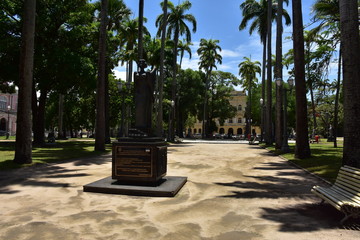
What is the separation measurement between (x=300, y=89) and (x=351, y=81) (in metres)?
5.95

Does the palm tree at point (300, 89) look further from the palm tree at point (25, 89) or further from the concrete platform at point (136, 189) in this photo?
the palm tree at point (25, 89)

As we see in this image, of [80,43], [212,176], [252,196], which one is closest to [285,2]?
[80,43]

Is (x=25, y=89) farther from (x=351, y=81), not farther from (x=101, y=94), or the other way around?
(x=351, y=81)

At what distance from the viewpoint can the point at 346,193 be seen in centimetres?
517

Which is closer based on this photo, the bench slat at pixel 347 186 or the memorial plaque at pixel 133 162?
the bench slat at pixel 347 186

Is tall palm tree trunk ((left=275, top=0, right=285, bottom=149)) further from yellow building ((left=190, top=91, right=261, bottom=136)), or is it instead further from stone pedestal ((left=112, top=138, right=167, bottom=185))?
yellow building ((left=190, top=91, right=261, bottom=136))

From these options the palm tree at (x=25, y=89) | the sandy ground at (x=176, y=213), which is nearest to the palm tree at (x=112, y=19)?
the palm tree at (x=25, y=89)

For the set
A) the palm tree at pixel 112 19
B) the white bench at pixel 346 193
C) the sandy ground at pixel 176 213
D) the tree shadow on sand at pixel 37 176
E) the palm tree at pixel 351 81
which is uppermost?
the palm tree at pixel 112 19

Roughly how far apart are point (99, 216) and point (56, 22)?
19110 mm

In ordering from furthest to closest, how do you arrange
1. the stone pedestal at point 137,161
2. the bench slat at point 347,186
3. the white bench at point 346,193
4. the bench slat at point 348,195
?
1. the stone pedestal at point 137,161
2. the bench slat at point 347,186
3. the bench slat at point 348,195
4. the white bench at point 346,193

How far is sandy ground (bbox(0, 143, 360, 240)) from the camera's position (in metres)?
4.23

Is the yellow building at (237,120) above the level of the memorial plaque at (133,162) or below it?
above

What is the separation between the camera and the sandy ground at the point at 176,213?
4.23 meters

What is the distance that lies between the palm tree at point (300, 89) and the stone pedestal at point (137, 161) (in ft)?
29.5
